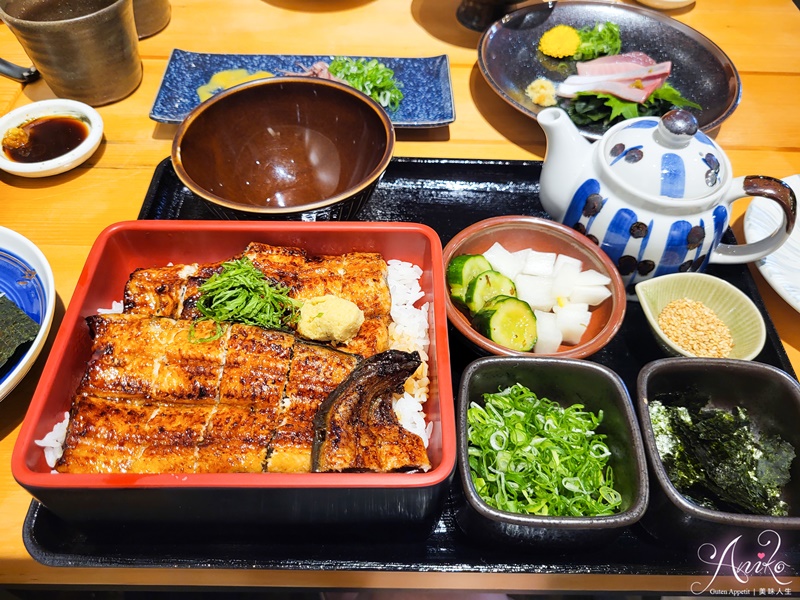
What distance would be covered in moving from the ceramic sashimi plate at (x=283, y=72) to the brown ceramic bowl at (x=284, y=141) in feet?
1.26

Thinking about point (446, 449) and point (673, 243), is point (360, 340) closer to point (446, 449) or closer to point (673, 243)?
point (446, 449)

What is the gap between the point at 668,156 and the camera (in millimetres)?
1738

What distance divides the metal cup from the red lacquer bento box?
1131mm

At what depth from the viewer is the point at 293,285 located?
1.67 meters

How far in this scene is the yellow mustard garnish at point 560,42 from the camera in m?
2.79

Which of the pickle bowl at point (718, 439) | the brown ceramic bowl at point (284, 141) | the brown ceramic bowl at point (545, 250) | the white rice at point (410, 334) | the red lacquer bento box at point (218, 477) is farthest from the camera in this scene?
the brown ceramic bowl at point (284, 141)

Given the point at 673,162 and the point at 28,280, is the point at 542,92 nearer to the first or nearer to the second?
the point at 673,162

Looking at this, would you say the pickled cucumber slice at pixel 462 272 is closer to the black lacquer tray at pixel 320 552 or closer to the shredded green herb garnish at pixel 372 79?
the black lacquer tray at pixel 320 552

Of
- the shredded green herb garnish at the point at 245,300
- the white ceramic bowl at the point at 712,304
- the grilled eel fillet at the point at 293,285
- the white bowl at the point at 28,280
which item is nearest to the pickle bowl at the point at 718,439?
the white ceramic bowl at the point at 712,304

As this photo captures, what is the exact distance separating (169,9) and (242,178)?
5.38ft

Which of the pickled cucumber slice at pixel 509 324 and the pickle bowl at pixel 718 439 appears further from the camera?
the pickled cucumber slice at pixel 509 324

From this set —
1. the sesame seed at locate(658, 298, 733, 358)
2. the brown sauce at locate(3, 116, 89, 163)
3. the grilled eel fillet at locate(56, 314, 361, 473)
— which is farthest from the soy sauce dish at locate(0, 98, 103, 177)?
the sesame seed at locate(658, 298, 733, 358)

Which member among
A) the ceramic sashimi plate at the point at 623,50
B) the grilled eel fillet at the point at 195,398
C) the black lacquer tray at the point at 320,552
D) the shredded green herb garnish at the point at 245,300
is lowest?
the black lacquer tray at the point at 320,552

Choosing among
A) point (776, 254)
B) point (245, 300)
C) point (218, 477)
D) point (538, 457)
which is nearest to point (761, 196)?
point (776, 254)
